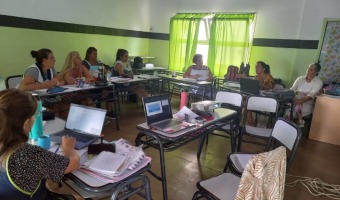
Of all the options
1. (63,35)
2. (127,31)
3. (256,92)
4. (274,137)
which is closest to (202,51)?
(127,31)

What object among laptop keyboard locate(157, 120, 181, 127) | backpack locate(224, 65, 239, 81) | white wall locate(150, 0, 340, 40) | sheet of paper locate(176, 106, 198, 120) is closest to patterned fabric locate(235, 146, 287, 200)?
laptop keyboard locate(157, 120, 181, 127)

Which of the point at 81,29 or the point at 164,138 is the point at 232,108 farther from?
the point at 81,29

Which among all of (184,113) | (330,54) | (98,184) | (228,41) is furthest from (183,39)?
(98,184)

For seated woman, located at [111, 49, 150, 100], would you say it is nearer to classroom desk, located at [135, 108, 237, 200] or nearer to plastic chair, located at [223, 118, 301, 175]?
classroom desk, located at [135, 108, 237, 200]

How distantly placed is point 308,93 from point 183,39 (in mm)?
3221

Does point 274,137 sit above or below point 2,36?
below

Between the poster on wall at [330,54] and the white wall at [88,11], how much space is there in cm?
443

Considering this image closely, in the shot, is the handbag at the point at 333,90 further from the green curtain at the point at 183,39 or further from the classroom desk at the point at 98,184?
the classroom desk at the point at 98,184

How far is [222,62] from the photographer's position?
220 inches

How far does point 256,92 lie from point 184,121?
7.12ft

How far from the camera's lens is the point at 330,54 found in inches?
174

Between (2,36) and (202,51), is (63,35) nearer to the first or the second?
(2,36)

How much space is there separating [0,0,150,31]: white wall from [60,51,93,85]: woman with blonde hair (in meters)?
1.45

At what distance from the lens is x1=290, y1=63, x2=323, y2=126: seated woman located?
13.2 ft
